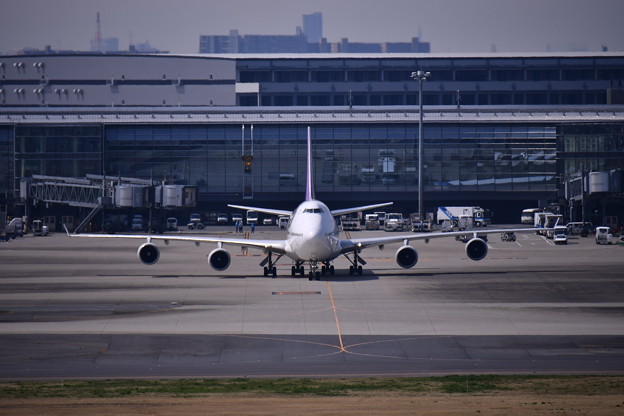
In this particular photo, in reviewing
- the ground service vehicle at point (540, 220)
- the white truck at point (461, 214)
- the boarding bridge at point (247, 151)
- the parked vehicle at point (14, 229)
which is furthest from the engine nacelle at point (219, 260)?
the boarding bridge at point (247, 151)

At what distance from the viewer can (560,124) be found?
159m

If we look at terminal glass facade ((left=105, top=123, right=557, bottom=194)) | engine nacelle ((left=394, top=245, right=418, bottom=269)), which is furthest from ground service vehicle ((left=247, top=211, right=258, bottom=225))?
engine nacelle ((left=394, top=245, right=418, bottom=269))

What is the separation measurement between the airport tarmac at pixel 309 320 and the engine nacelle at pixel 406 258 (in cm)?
107

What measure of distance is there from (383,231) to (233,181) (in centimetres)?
3431

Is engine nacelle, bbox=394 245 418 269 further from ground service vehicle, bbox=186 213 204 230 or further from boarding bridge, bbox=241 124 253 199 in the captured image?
boarding bridge, bbox=241 124 253 199

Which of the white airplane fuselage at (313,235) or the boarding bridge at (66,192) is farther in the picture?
the boarding bridge at (66,192)

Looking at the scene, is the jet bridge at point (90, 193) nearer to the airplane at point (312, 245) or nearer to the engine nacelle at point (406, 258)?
the airplane at point (312, 245)

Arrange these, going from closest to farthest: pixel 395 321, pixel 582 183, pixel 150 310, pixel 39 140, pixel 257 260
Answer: pixel 395 321, pixel 150 310, pixel 257 260, pixel 582 183, pixel 39 140

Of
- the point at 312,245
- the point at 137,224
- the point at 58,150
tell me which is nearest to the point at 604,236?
the point at 312,245

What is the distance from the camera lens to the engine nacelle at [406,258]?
6912 cm

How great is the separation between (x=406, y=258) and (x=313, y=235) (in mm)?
9295

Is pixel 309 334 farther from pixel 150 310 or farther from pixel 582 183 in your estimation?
pixel 582 183

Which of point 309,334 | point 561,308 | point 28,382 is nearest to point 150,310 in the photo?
point 309,334

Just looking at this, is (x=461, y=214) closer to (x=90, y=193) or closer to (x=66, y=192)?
(x=90, y=193)
